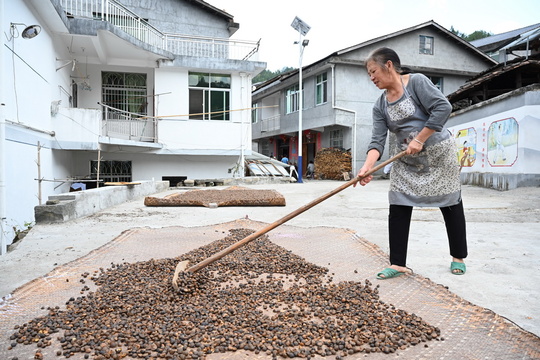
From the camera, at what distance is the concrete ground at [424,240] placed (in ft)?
7.69

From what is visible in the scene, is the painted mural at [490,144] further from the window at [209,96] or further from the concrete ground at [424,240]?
the window at [209,96]

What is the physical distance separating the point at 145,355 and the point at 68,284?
1.15 meters

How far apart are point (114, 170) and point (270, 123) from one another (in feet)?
36.9

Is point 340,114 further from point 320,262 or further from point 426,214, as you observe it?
point 320,262

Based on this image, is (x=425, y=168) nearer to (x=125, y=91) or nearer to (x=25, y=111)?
(x=25, y=111)

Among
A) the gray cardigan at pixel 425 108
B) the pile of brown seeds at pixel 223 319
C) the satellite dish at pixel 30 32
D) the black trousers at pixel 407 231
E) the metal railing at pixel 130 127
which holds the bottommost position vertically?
the pile of brown seeds at pixel 223 319

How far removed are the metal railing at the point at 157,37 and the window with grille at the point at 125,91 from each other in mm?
1446

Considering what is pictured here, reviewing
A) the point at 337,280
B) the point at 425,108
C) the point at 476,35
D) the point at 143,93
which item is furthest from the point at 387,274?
the point at 476,35

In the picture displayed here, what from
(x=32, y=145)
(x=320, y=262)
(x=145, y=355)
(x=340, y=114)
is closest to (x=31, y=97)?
(x=32, y=145)

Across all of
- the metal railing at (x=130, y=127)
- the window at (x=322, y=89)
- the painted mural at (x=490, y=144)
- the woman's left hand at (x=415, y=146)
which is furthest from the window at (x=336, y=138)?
the woman's left hand at (x=415, y=146)

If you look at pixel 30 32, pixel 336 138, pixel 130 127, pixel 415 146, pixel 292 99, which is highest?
pixel 292 99

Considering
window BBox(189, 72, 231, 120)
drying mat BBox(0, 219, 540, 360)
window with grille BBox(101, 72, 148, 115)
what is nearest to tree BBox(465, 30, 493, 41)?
window BBox(189, 72, 231, 120)

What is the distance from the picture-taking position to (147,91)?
13.2m

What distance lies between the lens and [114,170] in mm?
12797
